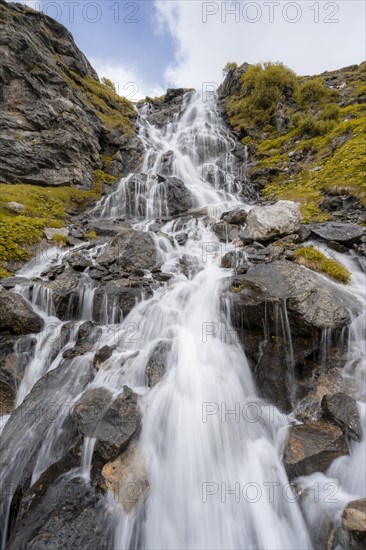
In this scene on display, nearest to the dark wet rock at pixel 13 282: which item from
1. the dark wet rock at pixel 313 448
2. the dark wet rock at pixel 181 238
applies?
the dark wet rock at pixel 181 238

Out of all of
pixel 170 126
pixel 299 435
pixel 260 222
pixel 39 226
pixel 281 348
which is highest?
pixel 170 126

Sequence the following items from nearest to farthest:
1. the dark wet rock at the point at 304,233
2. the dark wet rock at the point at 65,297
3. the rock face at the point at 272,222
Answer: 1. the dark wet rock at the point at 65,297
2. the dark wet rock at the point at 304,233
3. the rock face at the point at 272,222

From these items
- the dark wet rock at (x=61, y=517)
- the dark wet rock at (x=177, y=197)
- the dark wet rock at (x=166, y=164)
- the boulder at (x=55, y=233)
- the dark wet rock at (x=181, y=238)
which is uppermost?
the dark wet rock at (x=166, y=164)

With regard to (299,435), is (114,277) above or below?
above

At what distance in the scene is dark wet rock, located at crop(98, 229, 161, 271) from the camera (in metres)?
9.55

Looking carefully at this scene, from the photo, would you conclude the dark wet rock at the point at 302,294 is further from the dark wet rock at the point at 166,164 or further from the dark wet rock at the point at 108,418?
the dark wet rock at the point at 166,164

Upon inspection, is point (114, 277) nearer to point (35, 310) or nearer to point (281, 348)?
point (35, 310)

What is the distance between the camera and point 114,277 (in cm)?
884

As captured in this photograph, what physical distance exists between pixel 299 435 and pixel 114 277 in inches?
251

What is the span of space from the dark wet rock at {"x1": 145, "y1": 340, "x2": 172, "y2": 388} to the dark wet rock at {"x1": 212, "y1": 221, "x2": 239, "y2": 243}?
21.0ft

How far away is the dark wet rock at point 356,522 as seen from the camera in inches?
136

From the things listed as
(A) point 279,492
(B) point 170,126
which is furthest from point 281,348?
(B) point 170,126

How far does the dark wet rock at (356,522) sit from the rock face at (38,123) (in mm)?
19216

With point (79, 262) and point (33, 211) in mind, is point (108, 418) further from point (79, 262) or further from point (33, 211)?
point (33, 211)
